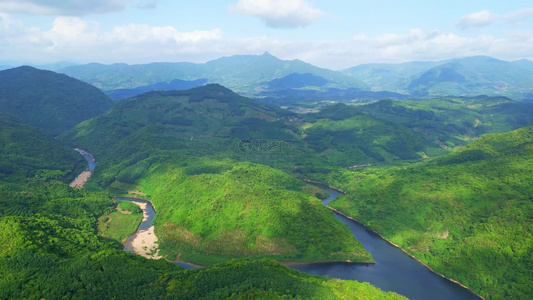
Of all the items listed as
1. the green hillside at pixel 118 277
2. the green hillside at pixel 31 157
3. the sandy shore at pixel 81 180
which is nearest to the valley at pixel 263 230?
the green hillside at pixel 118 277

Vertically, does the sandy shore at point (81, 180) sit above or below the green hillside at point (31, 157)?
below

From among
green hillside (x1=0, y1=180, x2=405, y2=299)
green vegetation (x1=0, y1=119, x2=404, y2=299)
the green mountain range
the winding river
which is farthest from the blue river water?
green hillside (x1=0, y1=180, x2=405, y2=299)

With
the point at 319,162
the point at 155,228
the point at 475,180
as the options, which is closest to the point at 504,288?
the point at 475,180

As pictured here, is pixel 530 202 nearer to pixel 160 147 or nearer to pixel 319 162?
pixel 319 162

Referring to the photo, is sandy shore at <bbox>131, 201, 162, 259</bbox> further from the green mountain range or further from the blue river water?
the blue river water

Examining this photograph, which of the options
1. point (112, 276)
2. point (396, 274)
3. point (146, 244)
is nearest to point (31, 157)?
point (146, 244)

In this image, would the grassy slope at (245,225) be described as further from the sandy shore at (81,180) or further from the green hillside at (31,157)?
the green hillside at (31,157)
